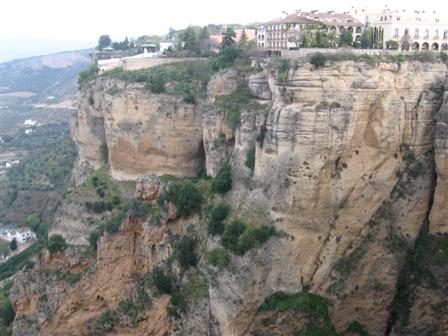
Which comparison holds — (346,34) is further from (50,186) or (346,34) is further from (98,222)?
(50,186)

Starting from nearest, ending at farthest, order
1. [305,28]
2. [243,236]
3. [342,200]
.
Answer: [342,200] < [243,236] < [305,28]

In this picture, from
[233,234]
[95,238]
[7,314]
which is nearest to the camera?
Result: [233,234]

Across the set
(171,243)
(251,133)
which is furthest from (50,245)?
(251,133)

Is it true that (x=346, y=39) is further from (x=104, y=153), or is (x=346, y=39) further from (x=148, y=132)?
(x=104, y=153)

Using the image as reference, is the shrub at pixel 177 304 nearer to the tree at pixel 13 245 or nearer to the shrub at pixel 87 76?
the shrub at pixel 87 76

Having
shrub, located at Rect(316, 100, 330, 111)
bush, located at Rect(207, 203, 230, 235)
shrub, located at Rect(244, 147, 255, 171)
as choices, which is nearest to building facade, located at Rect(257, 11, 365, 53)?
shrub, located at Rect(244, 147, 255, 171)

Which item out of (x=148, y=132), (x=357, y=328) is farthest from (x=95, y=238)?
(x=357, y=328)

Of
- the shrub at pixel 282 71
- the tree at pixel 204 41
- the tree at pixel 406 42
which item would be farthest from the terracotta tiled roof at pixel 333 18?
the tree at pixel 204 41
